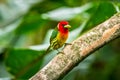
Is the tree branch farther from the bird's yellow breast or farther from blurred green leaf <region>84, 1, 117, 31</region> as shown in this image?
blurred green leaf <region>84, 1, 117, 31</region>

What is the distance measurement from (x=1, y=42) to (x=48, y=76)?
68.3 inches

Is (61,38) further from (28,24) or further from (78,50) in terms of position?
(28,24)

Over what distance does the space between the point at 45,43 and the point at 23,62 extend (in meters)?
0.24

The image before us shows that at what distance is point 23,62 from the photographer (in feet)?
8.16

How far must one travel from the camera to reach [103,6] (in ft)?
7.48

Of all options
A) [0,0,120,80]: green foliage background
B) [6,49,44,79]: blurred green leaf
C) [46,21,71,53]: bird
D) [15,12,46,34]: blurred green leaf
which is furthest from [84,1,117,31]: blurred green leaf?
[15,12,46,34]: blurred green leaf

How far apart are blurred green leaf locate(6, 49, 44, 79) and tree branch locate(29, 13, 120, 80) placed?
727 millimetres

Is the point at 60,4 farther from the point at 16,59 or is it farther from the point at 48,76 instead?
the point at 48,76

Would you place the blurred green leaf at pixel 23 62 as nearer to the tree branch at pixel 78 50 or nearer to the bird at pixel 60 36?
the bird at pixel 60 36

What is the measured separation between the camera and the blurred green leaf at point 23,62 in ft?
7.82

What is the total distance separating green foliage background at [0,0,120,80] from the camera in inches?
94.7

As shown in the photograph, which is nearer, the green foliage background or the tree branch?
the tree branch

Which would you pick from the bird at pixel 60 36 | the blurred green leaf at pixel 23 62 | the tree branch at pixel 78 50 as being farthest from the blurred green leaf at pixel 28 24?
the tree branch at pixel 78 50

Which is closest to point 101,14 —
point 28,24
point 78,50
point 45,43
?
point 45,43
